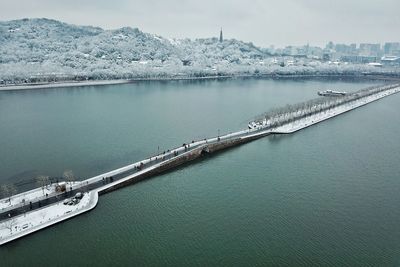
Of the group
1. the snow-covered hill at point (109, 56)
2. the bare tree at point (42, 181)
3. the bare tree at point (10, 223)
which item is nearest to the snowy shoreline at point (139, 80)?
the snow-covered hill at point (109, 56)

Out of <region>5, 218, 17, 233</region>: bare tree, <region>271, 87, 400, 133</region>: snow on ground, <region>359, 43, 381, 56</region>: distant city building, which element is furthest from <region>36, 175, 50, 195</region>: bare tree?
<region>359, 43, 381, 56</region>: distant city building

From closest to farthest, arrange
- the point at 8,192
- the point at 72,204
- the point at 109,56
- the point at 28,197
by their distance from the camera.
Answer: the point at 72,204, the point at 28,197, the point at 8,192, the point at 109,56

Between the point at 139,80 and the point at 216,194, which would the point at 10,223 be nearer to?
the point at 216,194

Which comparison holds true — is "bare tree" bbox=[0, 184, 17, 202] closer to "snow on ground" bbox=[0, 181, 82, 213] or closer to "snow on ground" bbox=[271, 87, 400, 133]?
"snow on ground" bbox=[0, 181, 82, 213]

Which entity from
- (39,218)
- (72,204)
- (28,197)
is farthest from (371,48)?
(39,218)

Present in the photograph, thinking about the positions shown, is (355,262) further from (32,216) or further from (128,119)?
(128,119)
